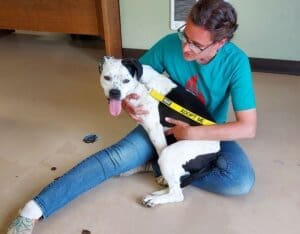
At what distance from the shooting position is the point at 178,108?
149 centimetres

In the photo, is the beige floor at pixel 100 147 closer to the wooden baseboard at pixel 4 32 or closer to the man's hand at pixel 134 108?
the man's hand at pixel 134 108

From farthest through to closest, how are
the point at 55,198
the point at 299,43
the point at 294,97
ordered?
the point at 299,43 < the point at 294,97 < the point at 55,198

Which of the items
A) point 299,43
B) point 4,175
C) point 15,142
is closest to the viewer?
point 4,175

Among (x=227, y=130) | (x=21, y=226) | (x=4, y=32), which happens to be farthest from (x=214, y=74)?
(x=4, y=32)

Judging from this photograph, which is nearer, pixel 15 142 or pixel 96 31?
pixel 15 142

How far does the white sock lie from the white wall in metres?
1.90

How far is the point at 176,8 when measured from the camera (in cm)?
286

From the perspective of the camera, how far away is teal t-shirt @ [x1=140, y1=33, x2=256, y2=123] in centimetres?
144

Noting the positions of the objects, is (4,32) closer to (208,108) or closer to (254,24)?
(254,24)

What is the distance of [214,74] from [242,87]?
0.12m

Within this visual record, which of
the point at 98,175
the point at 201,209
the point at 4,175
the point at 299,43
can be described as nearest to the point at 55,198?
the point at 98,175

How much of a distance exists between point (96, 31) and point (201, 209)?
78.8 inches

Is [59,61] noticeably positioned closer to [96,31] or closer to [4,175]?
[96,31]

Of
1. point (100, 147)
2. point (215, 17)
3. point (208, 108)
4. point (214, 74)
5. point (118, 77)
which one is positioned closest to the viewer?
point (215, 17)
